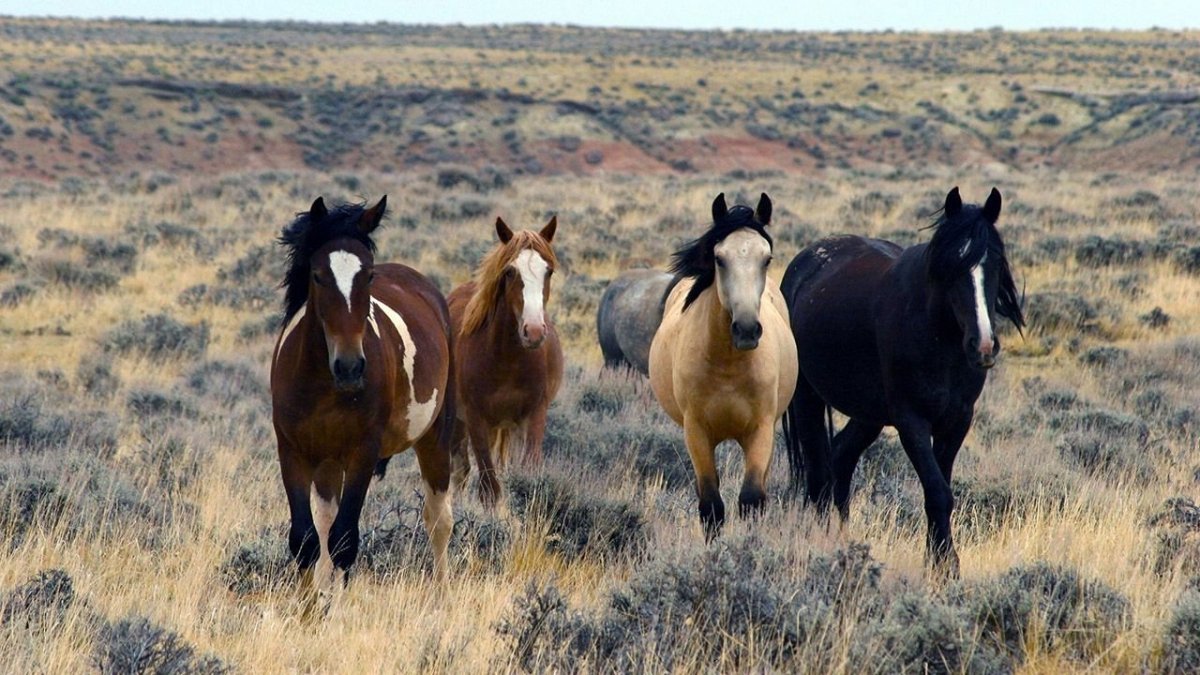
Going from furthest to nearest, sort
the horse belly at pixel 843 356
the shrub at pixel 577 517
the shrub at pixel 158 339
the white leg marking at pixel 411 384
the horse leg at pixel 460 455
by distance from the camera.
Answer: the shrub at pixel 158 339 → the horse leg at pixel 460 455 → the horse belly at pixel 843 356 → the shrub at pixel 577 517 → the white leg marking at pixel 411 384

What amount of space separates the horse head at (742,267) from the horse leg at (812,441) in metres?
1.70

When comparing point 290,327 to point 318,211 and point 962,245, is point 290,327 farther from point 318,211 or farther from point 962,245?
point 962,245

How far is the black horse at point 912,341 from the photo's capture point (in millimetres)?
5582

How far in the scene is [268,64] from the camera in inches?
2489

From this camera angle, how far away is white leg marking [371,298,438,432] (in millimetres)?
5922

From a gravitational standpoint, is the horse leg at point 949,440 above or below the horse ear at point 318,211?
below

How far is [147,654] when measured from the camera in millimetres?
3738

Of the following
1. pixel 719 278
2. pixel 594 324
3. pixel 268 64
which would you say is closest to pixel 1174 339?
pixel 594 324

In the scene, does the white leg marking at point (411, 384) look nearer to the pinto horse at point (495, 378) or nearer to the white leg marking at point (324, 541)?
the white leg marking at point (324, 541)

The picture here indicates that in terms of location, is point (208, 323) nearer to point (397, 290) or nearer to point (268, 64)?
point (397, 290)

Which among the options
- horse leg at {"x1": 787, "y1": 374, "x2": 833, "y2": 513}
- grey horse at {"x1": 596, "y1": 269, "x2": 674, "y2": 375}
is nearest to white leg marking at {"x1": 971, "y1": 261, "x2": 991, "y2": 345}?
horse leg at {"x1": 787, "y1": 374, "x2": 833, "y2": 513}

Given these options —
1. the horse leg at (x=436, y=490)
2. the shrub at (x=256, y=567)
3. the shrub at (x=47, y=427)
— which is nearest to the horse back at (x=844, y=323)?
the horse leg at (x=436, y=490)

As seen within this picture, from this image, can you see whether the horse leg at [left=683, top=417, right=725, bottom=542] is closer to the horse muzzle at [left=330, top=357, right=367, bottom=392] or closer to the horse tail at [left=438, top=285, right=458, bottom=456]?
the horse tail at [left=438, top=285, right=458, bottom=456]

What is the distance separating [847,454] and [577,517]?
1.79 metres
